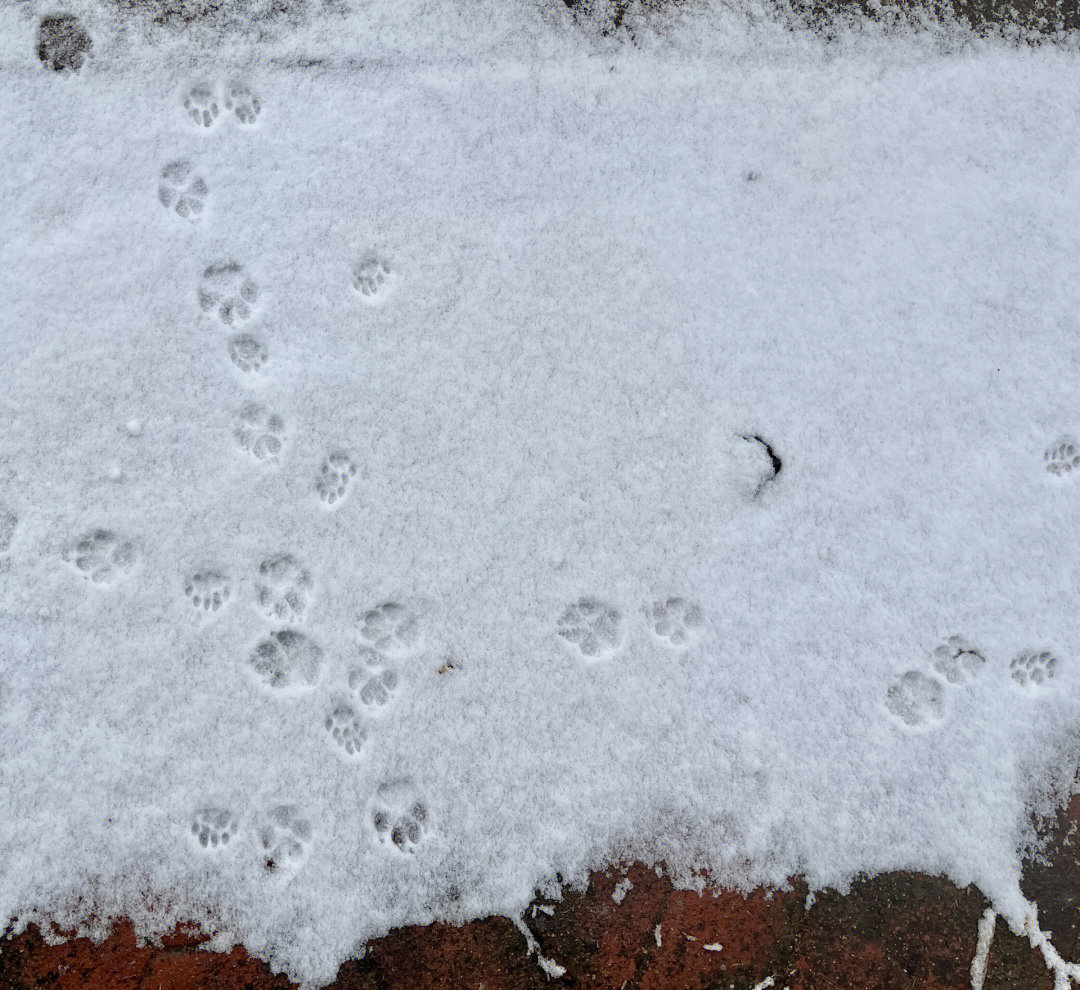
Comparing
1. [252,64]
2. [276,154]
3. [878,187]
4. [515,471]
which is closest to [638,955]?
[515,471]

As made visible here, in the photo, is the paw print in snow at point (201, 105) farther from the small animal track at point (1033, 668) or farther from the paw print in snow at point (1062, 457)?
the small animal track at point (1033, 668)

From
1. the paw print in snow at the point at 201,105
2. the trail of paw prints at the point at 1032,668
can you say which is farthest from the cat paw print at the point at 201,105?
the trail of paw prints at the point at 1032,668

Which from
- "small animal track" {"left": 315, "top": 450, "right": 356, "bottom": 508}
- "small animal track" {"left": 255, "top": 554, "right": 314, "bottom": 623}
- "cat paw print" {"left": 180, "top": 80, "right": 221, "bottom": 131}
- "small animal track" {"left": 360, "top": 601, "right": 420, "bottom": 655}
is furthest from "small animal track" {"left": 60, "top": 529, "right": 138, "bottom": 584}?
"cat paw print" {"left": 180, "top": 80, "right": 221, "bottom": 131}

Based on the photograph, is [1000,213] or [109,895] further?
[1000,213]

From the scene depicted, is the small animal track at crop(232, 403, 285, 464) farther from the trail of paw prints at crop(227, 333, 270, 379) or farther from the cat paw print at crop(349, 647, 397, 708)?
the cat paw print at crop(349, 647, 397, 708)

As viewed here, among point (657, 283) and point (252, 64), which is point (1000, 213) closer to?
point (657, 283)

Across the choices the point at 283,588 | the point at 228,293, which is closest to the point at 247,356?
the point at 228,293
